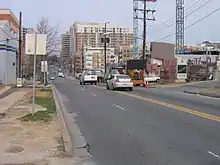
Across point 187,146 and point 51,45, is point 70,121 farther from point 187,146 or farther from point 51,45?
point 51,45

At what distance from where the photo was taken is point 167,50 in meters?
80.2

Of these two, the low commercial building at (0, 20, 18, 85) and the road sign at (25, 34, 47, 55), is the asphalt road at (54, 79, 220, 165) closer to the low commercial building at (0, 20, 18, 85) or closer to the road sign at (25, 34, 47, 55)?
the road sign at (25, 34, 47, 55)

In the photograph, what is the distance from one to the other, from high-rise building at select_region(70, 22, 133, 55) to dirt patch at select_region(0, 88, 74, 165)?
12529 centimetres

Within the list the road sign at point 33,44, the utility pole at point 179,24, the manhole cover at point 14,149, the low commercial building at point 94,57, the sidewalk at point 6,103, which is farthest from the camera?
the low commercial building at point 94,57

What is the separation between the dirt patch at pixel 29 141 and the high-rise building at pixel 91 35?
125m

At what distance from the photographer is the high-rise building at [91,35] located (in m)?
144

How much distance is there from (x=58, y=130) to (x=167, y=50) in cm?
6948

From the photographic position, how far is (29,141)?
10523 millimetres

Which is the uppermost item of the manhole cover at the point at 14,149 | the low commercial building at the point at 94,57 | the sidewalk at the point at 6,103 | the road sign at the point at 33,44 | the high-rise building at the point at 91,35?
the high-rise building at the point at 91,35

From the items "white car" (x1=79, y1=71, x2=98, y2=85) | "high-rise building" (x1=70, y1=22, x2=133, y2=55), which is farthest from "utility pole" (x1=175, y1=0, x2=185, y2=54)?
"white car" (x1=79, y1=71, x2=98, y2=85)

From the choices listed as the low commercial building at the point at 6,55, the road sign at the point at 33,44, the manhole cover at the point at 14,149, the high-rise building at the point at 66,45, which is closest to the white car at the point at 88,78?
the low commercial building at the point at 6,55

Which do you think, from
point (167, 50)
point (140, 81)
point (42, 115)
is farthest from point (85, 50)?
point (42, 115)

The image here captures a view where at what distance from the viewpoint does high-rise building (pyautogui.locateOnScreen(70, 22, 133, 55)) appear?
144 metres

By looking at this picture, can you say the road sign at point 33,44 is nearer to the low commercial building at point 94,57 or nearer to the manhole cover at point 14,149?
the manhole cover at point 14,149
